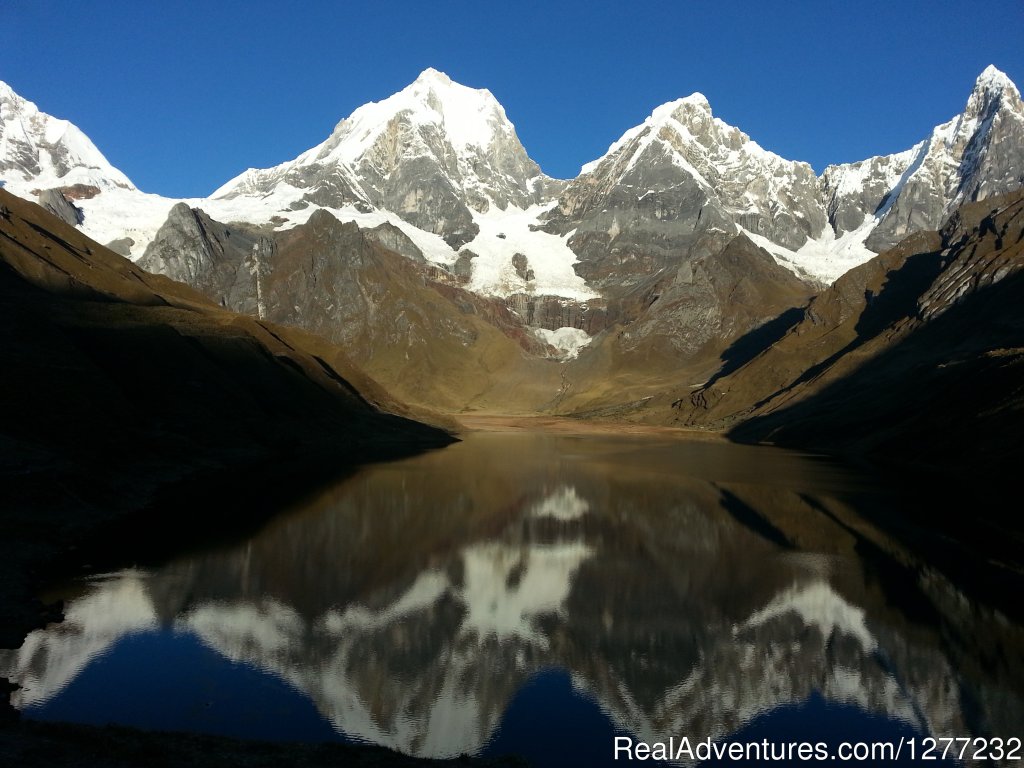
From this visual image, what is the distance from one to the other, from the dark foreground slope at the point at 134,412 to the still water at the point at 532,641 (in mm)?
6043

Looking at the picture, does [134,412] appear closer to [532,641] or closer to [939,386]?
[532,641]

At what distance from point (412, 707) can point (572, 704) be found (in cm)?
554

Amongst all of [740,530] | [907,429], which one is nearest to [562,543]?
[740,530]

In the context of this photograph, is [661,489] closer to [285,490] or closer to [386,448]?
[285,490]

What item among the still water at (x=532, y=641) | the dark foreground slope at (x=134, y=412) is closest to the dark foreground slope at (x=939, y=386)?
the still water at (x=532, y=641)

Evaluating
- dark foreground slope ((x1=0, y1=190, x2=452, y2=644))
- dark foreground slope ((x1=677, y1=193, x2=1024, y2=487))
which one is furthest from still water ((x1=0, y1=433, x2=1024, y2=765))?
dark foreground slope ((x1=677, y1=193, x2=1024, y2=487))

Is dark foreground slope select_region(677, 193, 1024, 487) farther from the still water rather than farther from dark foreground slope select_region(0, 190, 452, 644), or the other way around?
dark foreground slope select_region(0, 190, 452, 644)

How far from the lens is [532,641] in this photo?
33.3 meters

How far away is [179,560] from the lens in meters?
43.2

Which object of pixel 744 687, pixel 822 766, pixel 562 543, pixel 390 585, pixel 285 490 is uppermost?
pixel 285 490

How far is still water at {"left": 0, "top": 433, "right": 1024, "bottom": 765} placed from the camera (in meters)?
24.7

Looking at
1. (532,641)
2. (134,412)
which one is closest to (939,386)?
(532,641)

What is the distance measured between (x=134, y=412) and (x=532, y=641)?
199 feet

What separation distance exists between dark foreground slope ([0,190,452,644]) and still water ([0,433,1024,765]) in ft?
19.8
